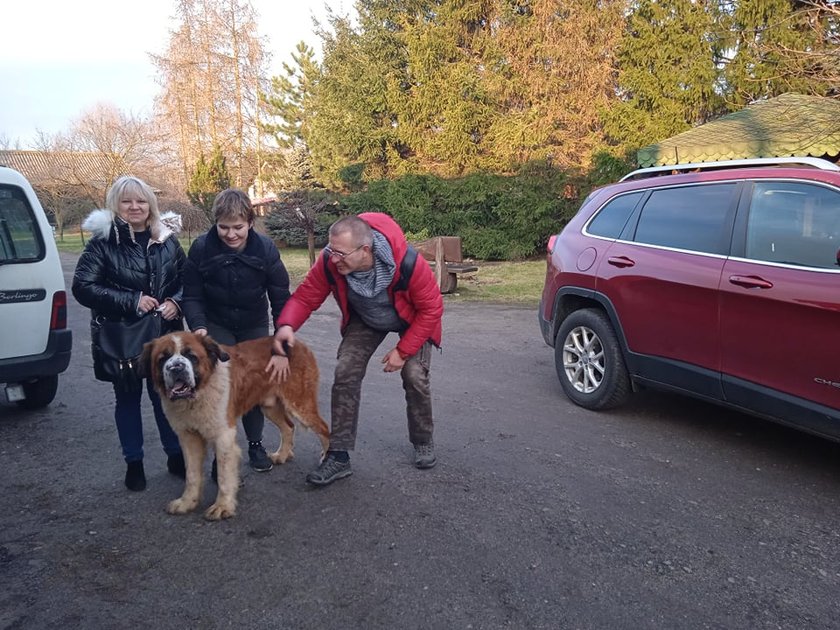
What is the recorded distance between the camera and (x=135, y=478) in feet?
13.5

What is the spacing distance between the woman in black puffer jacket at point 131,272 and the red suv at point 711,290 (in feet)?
11.5

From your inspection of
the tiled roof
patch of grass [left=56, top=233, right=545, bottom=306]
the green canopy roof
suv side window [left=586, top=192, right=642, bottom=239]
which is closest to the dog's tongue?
suv side window [left=586, top=192, right=642, bottom=239]

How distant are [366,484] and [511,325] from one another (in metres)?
6.44

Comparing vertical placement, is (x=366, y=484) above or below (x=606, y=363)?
below

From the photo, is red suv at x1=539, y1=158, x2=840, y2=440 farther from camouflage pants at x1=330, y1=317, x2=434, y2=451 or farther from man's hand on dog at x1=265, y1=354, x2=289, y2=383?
man's hand on dog at x1=265, y1=354, x2=289, y2=383

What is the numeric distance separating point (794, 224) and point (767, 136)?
960 cm

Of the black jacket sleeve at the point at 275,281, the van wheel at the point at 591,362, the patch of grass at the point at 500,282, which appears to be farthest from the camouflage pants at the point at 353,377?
the patch of grass at the point at 500,282

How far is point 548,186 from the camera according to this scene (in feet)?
65.3

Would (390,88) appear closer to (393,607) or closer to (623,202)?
(623,202)

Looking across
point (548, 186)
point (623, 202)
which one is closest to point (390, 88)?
point (548, 186)

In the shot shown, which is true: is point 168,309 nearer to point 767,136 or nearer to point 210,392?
point 210,392

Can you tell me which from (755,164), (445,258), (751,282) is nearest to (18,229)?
(751,282)

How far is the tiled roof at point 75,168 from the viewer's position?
102 feet

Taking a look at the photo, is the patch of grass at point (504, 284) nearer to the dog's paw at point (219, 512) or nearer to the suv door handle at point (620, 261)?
the suv door handle at point (620, 261)
